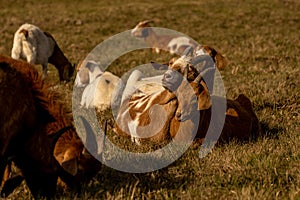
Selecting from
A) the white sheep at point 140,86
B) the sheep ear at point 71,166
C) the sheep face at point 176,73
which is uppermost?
the sheep face at point 176,73

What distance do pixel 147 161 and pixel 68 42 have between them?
1720 centimetres

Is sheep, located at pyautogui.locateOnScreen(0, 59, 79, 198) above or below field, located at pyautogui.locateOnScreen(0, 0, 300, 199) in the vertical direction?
above

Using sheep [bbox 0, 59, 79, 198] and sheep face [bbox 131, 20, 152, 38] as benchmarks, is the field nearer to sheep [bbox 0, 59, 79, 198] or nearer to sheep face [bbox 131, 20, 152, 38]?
sheep [bbox 0, 59, 79, 198]

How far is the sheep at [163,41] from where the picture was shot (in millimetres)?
21378

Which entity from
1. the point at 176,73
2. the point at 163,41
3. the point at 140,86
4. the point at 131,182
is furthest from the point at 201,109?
the point at 163,41

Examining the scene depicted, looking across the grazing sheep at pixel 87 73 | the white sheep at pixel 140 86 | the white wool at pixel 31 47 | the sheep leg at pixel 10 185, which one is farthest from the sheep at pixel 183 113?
the white wool at pixel 31 47

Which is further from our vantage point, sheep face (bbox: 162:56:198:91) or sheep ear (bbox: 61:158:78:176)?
sheep face (bbox: 162:56:198:91)

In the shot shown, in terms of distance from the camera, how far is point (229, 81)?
39.3 ft

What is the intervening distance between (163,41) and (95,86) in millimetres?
12995

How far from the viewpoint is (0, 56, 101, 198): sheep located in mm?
5242

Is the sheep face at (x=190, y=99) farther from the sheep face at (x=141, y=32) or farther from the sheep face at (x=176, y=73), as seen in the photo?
the sheep face at (x=141, y=32)

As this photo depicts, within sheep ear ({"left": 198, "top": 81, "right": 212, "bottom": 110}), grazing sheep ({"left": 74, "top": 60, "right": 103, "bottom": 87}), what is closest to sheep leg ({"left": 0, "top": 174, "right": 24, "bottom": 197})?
sheep ear ({"left": 198, "top": 81, "right": 212, "bottom": 110})

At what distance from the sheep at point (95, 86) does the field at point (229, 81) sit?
1.39 feet

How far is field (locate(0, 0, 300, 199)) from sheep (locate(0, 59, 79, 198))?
20 cm
